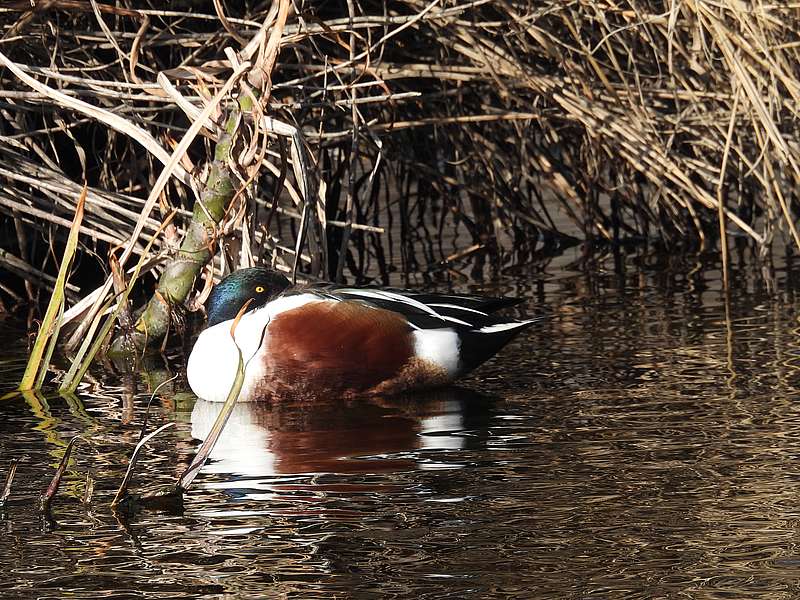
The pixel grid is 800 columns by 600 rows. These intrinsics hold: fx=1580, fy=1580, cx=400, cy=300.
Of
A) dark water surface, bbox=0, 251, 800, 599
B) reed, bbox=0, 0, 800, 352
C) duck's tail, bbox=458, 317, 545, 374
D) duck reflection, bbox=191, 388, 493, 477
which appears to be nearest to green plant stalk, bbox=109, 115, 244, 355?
reed, bbox=0, 0, 800, 352

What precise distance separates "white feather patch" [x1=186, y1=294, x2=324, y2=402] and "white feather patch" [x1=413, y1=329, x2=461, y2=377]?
1.30 feet

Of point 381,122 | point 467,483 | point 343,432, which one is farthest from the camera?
point 381,122

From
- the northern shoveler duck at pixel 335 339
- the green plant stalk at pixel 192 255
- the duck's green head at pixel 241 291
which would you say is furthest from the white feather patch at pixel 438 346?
the green plant stalk at pixel 192 255

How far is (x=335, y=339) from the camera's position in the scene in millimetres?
5574

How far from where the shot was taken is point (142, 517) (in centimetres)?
400

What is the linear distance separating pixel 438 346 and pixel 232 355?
745 millimetres

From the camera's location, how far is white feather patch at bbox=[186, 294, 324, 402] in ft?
18.2

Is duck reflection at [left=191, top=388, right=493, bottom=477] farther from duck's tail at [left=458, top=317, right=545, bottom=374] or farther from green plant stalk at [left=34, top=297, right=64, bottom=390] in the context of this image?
green plant stalk at [left=34, top=297, right=64, bottom=390]

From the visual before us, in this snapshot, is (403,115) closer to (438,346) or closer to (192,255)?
(192,255)

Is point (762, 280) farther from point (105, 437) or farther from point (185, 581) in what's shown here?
point (185, 581)

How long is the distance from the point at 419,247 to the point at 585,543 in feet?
20.5

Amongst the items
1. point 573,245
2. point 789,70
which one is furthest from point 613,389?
point 573,245

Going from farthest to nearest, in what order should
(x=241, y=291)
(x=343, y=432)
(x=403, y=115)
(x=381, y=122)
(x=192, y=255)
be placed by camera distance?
(x=403, y=115)
(x=381, y=122)
(x=192, y=255)
(x=241, y=291)
(x=343, y=432)

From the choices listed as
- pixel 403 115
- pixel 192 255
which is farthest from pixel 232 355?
pixel 403 115
